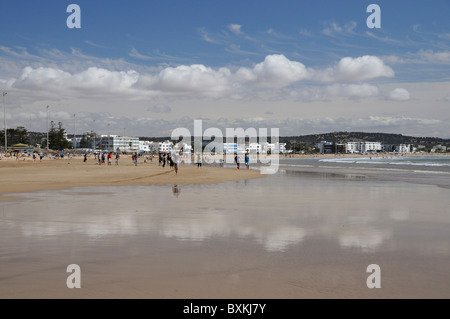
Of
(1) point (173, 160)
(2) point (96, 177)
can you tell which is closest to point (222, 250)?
(2) point (96, 177)

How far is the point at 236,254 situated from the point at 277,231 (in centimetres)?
225

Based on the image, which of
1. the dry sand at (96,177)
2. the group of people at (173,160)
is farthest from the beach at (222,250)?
the group of people at (173,160)

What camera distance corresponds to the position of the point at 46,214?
10859 millimetres

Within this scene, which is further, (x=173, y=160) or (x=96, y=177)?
(x=173, y=160)

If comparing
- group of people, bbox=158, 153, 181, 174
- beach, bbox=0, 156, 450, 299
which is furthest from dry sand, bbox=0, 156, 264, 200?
beach, bbox=0, 156, 450, 299

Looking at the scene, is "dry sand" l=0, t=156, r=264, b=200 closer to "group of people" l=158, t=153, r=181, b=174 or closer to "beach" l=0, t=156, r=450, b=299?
"group of people" l=158, t=153, r=181, b=174

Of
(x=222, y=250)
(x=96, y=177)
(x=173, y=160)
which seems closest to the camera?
(x=222, y=250)

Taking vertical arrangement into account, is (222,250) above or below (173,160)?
below

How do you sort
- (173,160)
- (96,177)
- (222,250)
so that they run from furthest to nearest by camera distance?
(173,160), (96,177), (222,250)

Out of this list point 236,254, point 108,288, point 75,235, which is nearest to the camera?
point 108,288

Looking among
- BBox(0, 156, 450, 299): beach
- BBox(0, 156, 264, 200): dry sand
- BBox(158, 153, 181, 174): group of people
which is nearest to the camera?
BBox(0, 156, 450, 299): beach

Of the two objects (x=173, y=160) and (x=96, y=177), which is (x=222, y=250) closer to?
(x=96, y=177)
